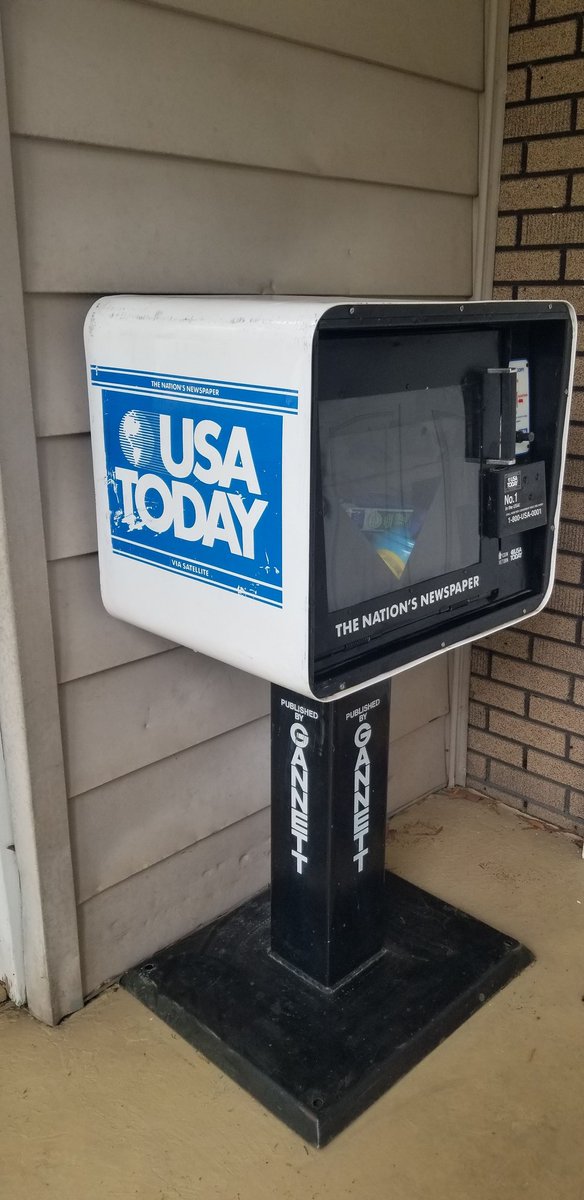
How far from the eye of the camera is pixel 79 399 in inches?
62.2

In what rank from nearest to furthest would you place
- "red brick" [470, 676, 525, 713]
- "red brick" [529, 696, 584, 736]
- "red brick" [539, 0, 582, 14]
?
"red brick" [539, 0, 582, 14]
"red brick" [529, 696, 584, 736]
"red brick" [470, 676, 525, 713]

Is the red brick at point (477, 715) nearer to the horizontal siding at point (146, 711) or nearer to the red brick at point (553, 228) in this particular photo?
the horizontal siding at point (146, 711)

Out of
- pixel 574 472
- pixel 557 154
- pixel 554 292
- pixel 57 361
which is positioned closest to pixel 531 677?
pixel 574 472

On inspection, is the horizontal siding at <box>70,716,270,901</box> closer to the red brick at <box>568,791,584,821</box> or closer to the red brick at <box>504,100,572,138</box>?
the red brick at <box>568,791,584,821</box>

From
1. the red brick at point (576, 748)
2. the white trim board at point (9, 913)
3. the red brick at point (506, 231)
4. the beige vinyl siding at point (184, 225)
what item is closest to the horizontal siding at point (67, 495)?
the beige vinyl siding at point (184, 225)

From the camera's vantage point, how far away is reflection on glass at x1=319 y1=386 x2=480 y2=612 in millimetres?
1382

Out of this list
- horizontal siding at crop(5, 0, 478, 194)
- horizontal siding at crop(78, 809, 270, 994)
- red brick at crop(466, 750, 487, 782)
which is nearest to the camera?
horizontal siding at crop(5, 0, 478, 194)

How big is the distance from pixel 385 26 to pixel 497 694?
5.14ft

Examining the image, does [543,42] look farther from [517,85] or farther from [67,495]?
[67,495]

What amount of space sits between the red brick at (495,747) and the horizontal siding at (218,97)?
4.52ft

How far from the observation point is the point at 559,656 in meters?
2.35

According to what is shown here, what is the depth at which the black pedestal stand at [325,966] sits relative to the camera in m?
1.64

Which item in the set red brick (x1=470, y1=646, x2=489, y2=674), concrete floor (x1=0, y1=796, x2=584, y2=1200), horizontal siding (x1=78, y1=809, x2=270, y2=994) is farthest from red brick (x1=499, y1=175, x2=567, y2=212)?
concrete floor (x1=0, y1=796, x2=584, y2=1200)

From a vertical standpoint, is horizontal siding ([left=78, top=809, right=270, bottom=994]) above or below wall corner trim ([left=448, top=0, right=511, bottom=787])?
below
